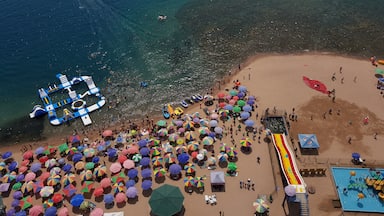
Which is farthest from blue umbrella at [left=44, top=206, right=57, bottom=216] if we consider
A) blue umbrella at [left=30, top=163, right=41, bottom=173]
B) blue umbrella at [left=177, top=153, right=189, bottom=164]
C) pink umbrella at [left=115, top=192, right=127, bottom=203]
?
blue umbrella at [left=177, top=153, right=189, bottom=164]

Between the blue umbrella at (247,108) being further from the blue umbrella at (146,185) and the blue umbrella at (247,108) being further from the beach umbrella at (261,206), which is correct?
the blue umbrella at (146,185)

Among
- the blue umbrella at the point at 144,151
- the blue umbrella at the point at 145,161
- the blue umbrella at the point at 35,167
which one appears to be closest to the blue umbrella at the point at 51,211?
the blue umbrella at the point at 35,167

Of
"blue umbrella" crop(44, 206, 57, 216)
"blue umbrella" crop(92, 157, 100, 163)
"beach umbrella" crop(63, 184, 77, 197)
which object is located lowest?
"blue umbrella" crop(44, 206, 57, 216)

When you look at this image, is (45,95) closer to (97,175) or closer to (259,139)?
(97,175)

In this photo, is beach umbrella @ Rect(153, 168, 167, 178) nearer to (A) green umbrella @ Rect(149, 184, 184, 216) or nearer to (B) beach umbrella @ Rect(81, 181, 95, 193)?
(A) green umbrella @ Rect(149, 184, 184, 216)

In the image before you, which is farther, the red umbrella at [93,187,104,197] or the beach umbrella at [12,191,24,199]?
the beach umbrella at [12,191,24,199]

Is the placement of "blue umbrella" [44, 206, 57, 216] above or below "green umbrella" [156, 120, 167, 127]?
below
